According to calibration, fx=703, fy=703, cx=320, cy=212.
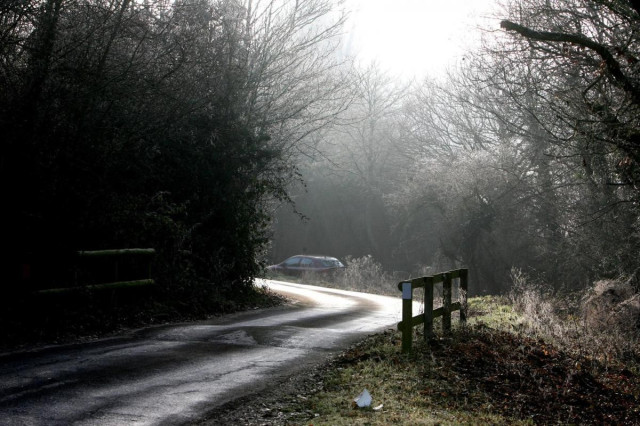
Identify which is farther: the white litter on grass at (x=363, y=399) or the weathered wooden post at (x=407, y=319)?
the weathered wooden post at (x=407, y=319)

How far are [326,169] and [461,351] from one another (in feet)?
134

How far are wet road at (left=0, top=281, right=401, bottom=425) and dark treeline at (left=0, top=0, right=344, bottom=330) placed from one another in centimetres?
218

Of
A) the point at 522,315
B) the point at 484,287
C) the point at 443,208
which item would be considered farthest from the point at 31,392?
the point at 443,208

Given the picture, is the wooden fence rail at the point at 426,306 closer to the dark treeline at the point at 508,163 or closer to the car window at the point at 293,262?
the dark treeline at the point at 508,163

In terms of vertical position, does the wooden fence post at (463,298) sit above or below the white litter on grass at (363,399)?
above

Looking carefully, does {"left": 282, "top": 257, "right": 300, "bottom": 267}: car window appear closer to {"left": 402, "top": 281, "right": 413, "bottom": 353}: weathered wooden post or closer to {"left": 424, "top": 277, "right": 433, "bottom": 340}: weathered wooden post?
{"left": 424, "top": 277, "right": 433, "bottom": 340}: weathered wooden post

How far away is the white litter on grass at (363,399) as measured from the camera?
752cm

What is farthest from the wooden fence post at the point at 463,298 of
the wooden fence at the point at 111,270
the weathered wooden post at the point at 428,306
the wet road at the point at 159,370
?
the wooden fence at the point at 111,270

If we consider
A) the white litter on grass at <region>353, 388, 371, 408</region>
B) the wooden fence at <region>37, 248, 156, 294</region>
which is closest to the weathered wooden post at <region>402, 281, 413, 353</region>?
the white litter on grass at <region>353, 388, 371, 408</region>

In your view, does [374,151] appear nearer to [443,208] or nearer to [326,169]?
[326,169]

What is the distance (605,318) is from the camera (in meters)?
14.2

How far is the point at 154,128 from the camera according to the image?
586 inches

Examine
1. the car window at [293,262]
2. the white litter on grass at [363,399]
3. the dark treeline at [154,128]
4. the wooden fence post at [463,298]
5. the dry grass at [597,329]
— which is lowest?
the white litter on grass at [363,399]

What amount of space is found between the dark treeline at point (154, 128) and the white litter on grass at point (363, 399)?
19.8 feet
